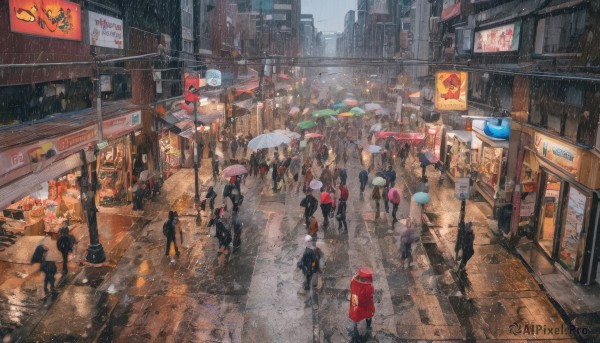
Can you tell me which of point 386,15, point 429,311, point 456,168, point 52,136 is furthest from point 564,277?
point 386,15

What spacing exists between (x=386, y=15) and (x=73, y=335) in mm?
119335

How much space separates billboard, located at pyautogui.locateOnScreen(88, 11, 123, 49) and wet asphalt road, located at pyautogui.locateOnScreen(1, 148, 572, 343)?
7.64 m

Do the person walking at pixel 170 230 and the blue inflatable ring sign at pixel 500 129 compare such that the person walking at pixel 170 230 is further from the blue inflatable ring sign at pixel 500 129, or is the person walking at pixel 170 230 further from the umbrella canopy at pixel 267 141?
the blue inflatable ring sign at pixel 500 129

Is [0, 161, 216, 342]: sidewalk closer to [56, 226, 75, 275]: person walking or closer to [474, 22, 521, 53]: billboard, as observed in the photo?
[56, 226, 75, 275]: person walking

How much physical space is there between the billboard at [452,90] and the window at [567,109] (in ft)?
12.5

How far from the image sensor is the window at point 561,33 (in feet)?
47.6

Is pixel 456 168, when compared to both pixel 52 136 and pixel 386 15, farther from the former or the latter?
pixel 386 15

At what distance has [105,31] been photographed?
19688 mm

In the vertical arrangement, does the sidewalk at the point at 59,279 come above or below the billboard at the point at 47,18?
below

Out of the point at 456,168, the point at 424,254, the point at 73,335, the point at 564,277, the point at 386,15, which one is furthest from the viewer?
the point at 386,15

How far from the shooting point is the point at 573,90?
1480 centimetres

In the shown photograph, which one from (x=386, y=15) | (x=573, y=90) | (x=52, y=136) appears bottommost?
(x=52, y=136)

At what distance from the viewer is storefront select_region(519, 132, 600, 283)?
1323 centimetres

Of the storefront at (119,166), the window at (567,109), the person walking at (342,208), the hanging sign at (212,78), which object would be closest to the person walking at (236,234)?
the person walking at (342,208)
